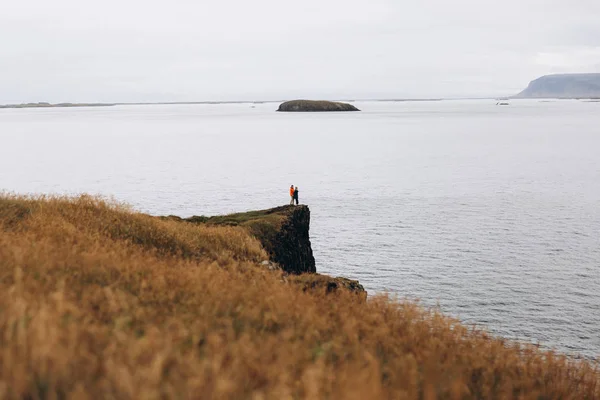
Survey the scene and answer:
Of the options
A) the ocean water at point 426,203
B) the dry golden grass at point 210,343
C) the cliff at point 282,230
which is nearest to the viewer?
the dry golden grass at point 210,343

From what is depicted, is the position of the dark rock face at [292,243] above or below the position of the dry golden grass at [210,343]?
below

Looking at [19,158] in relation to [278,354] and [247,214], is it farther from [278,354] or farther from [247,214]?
[278,354]

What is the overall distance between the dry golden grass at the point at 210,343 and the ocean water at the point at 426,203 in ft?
11.1

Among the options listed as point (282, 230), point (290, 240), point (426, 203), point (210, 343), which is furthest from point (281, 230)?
point (426, 203)

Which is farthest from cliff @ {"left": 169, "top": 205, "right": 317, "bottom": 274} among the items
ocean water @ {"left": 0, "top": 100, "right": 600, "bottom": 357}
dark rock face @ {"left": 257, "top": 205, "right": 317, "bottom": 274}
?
ocean water @ {"left": 0, "top": 100, "right": 600, "bottom": 357}

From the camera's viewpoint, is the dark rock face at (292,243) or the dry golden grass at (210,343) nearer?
the dry golden grass at (210,343)

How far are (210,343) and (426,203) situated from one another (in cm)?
6351

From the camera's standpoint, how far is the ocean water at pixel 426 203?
118 feet

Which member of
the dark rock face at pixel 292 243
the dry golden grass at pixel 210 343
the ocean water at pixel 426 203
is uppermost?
the dry golden grass at pixel 210 343

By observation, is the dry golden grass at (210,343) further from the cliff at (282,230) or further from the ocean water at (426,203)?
the cliff at (282,230)

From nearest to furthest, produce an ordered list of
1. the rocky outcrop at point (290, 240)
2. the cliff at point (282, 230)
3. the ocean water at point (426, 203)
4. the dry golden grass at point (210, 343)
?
the dry golden grass at point (210, 343) < the rocky outcrop at point (290, 240) < the cliff at point (282, 230) < the ocean water at point (426, 203)

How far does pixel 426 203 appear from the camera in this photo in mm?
67375

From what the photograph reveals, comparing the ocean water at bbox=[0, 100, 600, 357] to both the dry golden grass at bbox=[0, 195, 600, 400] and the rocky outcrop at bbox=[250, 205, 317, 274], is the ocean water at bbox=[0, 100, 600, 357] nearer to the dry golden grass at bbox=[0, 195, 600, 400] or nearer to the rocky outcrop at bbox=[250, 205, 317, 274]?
the dry golden grass at bbox=[0, 195, 600, 400]

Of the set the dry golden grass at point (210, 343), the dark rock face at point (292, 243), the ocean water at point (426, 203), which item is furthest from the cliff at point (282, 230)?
the dry golden grass at point (210, 343)
